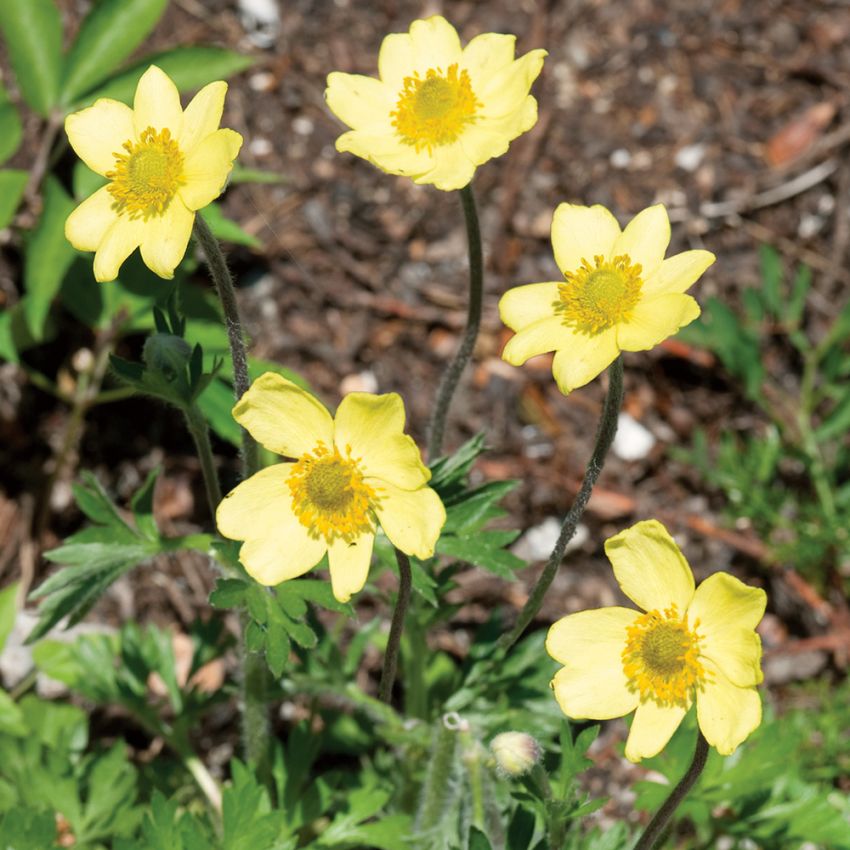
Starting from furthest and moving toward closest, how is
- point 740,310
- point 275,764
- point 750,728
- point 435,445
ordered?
point 740,310
point 275,764
point 435,445
point 750,728

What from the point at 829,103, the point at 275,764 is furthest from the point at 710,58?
the point at 275,764

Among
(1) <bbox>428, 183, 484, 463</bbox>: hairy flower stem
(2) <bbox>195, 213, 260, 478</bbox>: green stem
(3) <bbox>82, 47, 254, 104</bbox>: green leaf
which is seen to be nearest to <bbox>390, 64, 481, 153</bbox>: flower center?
(1) <bbox>428, 183, 484, 463</bbox>: hairy flower stem

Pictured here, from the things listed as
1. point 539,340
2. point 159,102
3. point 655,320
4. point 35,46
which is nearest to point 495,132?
point 539,340

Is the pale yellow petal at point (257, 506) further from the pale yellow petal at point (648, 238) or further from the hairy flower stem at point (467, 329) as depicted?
the pale yellow petal at point (648, 238)

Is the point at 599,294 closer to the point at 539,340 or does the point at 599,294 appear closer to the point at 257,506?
the point at 539,340

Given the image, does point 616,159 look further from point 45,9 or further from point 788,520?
point 45,9

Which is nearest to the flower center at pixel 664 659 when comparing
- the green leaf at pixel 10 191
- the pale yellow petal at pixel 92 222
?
the pale yellow petal at pixel 92 222

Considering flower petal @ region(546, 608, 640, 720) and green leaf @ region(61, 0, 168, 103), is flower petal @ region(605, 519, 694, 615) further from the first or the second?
green leaf @ region(61, 0, 168, 103)
